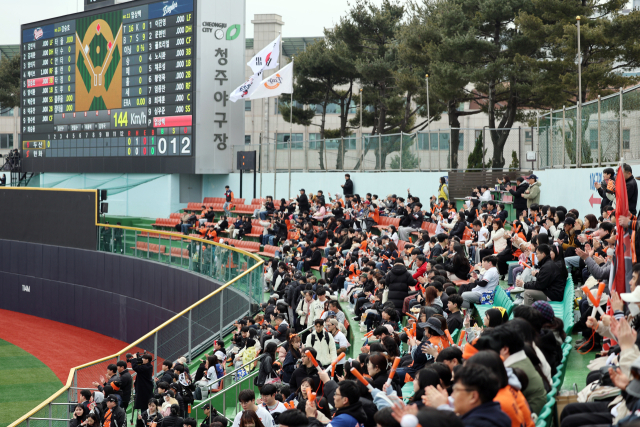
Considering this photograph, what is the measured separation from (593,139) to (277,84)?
12.4 meters

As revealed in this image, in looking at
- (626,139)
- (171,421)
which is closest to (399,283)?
(171,421)

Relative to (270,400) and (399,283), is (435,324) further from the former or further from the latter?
(399,283)

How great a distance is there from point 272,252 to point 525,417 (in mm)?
15665

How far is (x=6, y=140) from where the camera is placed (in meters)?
58.3

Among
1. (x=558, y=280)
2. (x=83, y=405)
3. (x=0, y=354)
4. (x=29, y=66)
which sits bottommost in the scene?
(x=0, y=354)

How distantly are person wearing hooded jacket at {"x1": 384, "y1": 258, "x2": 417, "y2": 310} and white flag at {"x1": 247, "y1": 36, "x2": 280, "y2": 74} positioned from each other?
1411 centimetres

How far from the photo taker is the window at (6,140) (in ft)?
191

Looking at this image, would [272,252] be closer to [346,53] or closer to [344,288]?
[344,288]

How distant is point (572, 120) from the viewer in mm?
13273

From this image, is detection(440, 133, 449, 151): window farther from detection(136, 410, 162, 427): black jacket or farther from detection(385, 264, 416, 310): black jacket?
detection(136, 410, 162, 427): black jacket

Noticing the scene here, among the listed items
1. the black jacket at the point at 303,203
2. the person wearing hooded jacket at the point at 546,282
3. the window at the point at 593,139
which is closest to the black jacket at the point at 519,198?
the window at the point at 593,139

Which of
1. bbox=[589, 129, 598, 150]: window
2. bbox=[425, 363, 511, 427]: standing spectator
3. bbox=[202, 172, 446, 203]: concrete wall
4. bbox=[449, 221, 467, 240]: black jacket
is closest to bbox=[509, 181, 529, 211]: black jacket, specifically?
bbox=[449, 221, 467, 240]: black jacket

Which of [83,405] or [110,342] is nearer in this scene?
[83,405]

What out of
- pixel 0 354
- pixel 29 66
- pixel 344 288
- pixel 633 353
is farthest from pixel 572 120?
pixel 29 66
